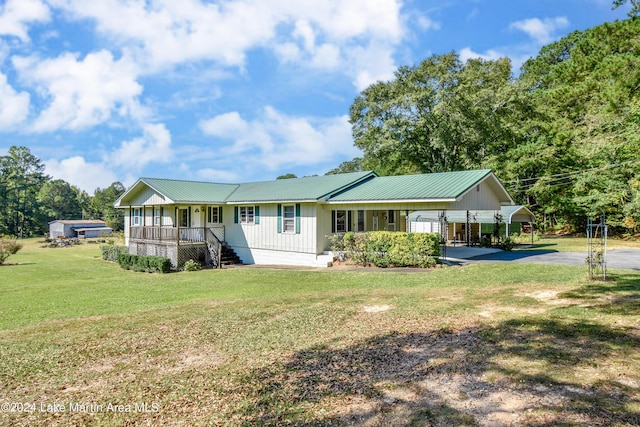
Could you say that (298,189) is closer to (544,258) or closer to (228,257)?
(228,257)

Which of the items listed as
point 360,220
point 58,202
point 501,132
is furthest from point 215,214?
point 58,202

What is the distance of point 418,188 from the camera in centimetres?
1645

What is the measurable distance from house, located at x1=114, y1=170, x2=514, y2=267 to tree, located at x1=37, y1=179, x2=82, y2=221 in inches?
2314

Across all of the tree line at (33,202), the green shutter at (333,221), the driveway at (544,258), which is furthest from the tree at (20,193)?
the driveway at (544,258)

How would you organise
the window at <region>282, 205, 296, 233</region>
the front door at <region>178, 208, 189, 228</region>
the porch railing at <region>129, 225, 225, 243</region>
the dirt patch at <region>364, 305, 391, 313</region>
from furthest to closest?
the front door at <region>178, 208, 189, 228</region>, the porch railing at <region>129, 225, 225, 243</region>, the window at <region>282, 205, 296, 233</region>, the dirt patch at <region>364, 305, 391, 313</region>

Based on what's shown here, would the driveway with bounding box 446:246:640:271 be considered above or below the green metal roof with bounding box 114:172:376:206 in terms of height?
below

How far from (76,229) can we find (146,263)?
140 ft

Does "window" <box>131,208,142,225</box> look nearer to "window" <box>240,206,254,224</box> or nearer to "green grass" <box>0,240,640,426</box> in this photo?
"window" <box>240,206,254,224</box>

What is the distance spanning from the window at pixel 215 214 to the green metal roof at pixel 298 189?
3.49 feet

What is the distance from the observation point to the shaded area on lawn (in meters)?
3.77

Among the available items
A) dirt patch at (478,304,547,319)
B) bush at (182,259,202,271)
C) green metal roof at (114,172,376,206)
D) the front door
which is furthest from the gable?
the front door

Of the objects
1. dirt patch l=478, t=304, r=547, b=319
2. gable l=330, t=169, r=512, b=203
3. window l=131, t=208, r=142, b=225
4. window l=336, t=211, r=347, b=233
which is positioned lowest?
dirt patch l=478, t=304, r=547, b=319

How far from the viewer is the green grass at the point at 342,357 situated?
399 cm

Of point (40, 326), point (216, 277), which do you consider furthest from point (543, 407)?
point (216, 277)
